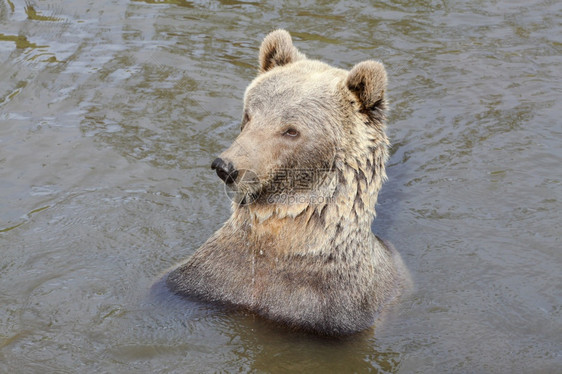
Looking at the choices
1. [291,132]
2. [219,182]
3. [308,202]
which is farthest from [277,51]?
[219,182]

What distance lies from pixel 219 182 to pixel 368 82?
301 cm

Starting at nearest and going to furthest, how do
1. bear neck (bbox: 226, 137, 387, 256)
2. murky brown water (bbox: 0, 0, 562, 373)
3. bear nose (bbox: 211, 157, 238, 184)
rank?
1. bear nose (bbox: 211, 157, 238, 184)
2. bear neck (bbox: 226, 137, 387, 256)
3. murky brown water (bbox: 0, 0, 562, 373)

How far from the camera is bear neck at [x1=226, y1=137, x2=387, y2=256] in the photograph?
577cm

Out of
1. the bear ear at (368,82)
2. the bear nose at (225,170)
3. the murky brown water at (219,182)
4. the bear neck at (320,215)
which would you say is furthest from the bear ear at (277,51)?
the murky brown water at (219,182)

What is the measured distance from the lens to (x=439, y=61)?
11.0 meters

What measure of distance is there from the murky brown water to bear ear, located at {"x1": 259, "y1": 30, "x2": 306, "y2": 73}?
196 centimetres

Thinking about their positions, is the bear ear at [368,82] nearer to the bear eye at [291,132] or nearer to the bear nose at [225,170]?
the bear eye at [291,132]

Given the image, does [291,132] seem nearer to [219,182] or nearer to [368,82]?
[368,82]

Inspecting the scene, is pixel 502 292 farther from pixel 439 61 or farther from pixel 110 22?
pixel 110 22

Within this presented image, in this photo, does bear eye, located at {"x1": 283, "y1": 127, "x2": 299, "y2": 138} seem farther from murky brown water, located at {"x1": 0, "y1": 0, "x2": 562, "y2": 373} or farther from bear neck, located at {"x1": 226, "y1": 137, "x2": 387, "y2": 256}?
murky brown water, located at {"x1": 0, "y1": 0, "x2": 562, "y2": 373}

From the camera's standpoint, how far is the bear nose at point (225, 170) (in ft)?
16.9

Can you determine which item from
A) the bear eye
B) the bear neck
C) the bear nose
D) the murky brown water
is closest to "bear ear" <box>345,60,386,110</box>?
the bear neck

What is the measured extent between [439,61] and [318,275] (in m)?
6.11

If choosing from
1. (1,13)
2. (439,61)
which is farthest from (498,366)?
(1,13)
